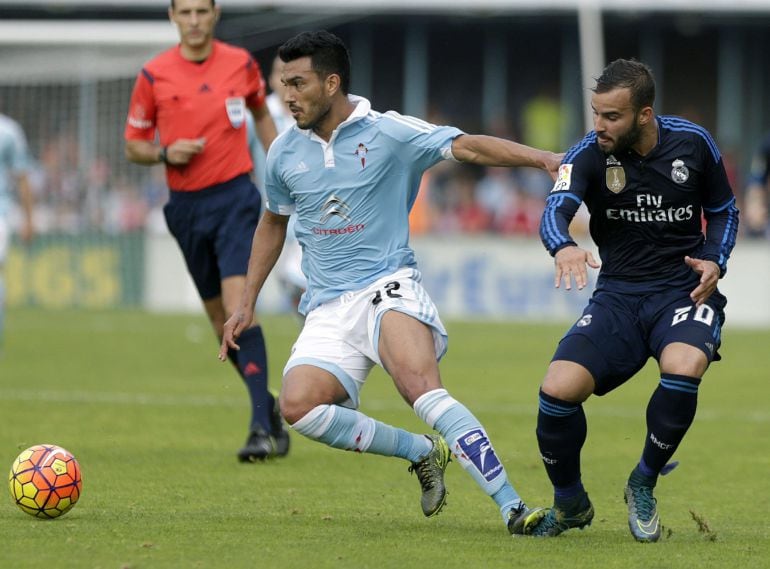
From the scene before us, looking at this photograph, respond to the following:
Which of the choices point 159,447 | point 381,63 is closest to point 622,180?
point 159,447

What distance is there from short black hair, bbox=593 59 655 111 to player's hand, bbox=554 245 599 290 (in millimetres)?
729

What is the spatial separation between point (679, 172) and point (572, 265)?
828mm

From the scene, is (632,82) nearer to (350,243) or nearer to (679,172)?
(679,172)

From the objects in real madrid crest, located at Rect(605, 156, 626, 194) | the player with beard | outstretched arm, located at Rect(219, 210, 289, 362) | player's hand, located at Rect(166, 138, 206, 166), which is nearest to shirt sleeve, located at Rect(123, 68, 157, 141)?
player's hand, located at Rect(166, 138, 206, 166)

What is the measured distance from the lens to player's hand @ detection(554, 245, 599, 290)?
6352 millimetres

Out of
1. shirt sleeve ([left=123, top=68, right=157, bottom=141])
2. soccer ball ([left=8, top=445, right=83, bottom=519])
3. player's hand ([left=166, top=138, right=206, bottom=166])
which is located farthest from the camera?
shirt sleeve ([left=123, top=68, right=157, bottom=141])

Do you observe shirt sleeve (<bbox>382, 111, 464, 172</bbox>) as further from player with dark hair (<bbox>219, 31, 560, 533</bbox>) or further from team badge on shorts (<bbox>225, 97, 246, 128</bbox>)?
team badge on shorts (<bbox>225, 97, 246, 128</bbox>)

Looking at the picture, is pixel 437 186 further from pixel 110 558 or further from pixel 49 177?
pixel 110 558

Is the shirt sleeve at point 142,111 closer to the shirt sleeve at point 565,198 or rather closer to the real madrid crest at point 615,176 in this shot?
the shirt sleeve at point 565,198

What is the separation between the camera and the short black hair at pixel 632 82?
6.75 m

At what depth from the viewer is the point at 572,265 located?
6438 mm

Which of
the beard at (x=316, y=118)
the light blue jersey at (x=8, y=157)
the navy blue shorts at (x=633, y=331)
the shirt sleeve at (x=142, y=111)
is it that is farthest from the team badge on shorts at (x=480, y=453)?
the light blue jersey at (x=8, y=157)

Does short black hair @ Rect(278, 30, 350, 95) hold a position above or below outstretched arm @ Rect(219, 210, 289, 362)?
above

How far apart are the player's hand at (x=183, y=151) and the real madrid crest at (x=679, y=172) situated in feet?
11.7
